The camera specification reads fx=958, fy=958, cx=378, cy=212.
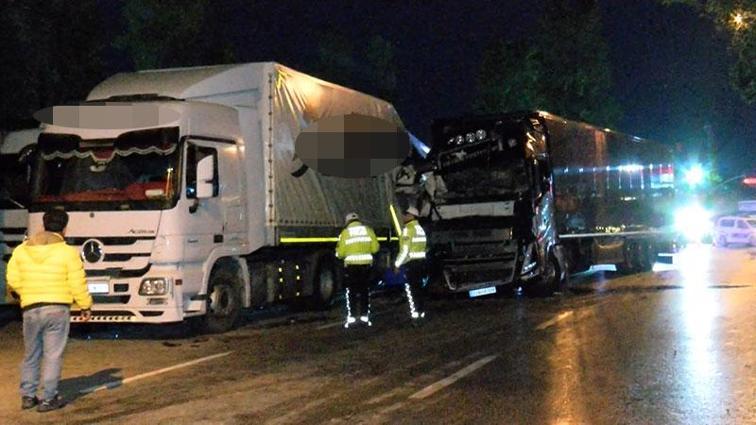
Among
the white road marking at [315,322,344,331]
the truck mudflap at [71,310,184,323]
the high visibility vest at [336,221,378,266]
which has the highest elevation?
the high visibility vest at [336,221,378,266]

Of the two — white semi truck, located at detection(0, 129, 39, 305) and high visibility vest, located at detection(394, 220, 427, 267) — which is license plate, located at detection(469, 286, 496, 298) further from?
white semi truck, located at detection(0, 129, 39, 305)

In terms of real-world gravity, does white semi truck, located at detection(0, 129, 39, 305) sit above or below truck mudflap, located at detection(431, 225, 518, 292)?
above

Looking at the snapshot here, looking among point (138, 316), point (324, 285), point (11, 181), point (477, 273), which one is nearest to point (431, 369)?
point (138, 316)

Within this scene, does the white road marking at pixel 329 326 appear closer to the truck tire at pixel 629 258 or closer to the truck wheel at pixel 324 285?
the truck wheel at pixel 324 285

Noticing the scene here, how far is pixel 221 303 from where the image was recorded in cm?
1362

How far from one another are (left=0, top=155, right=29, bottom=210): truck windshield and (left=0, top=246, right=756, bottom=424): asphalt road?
6.71 feet

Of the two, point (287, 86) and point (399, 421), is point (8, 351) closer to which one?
point (287, 86)

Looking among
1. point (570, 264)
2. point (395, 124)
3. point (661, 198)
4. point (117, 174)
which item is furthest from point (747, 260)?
point (117, 174)

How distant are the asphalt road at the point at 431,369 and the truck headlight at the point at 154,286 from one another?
2.35ft

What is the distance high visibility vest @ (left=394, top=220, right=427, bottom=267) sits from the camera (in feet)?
46.8

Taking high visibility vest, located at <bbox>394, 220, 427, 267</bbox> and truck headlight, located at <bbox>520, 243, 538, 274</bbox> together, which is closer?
high visibility vest, located at <bbox>394, 220, 427, 267</bbox>

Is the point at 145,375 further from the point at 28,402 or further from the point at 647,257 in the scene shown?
the point at 647,257

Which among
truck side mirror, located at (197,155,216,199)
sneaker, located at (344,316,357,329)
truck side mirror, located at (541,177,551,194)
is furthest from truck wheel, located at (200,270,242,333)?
truck side mirror, located at (541,177,551,194)

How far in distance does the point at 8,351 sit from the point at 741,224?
3967 cm
